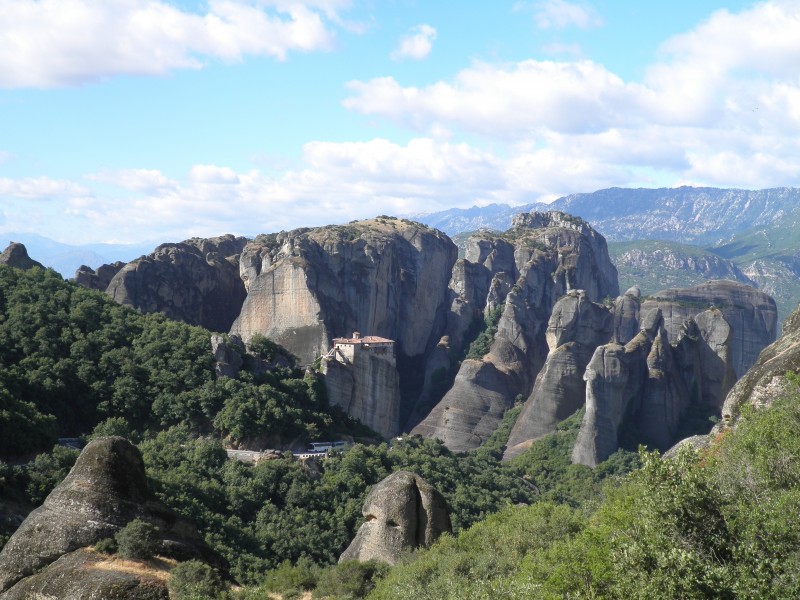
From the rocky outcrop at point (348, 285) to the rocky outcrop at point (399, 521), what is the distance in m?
47.0

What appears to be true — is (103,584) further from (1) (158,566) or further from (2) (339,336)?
(2) (339,336)

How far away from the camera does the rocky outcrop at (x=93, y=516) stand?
24.4 meters

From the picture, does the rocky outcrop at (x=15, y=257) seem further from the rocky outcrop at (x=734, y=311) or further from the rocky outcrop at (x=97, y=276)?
the rocky outcrop at (x=734, y=311)

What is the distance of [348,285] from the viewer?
88.4 metres

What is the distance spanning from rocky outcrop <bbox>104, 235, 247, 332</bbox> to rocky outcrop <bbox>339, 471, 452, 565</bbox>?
163ft

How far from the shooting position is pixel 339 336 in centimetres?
8000

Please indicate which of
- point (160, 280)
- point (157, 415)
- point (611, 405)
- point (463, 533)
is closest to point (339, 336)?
point (160, 280)

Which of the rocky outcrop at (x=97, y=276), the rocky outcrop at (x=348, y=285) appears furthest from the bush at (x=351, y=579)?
the rocky outcrop at (x=97, y=276)

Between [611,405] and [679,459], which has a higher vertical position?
[679,459]

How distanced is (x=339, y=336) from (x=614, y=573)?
201 feet

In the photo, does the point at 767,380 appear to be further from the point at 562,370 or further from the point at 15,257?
the point at 15,257

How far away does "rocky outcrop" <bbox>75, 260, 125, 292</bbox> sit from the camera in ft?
261

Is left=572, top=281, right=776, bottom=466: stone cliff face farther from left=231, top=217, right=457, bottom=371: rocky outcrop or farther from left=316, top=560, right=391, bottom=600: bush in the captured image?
left=316, top=560, right=391, bottom=600: bush

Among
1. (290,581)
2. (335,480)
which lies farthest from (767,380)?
(335,480)
